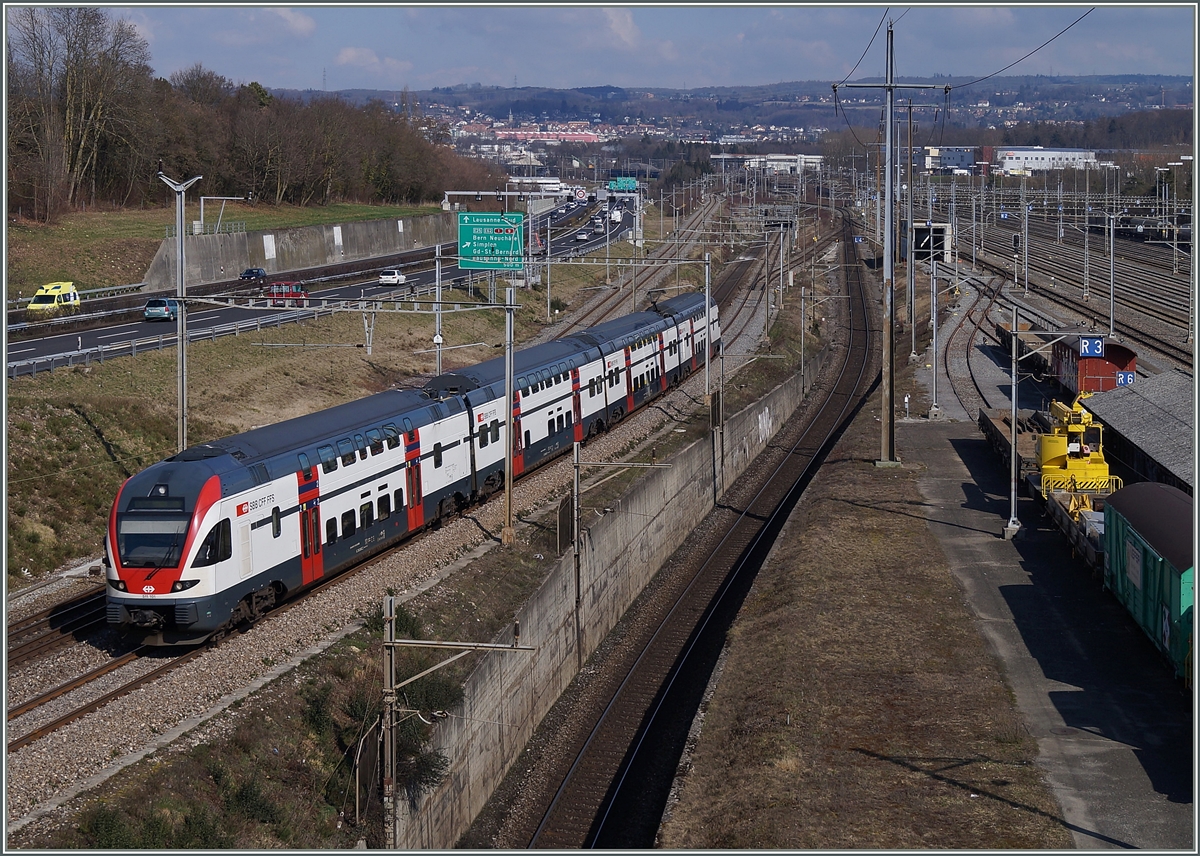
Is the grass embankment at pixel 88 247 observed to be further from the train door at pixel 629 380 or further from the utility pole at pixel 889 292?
the utility pole at pixel 889 292

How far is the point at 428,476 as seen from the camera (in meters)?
29.6

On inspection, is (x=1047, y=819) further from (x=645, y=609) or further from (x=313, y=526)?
(x=645, y=609)

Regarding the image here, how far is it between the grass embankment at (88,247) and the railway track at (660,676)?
31.9m

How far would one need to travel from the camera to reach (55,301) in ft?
165

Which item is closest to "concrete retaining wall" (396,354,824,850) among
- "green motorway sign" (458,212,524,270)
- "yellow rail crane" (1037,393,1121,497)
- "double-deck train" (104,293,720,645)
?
"double-deck train" (104,293,720,645)

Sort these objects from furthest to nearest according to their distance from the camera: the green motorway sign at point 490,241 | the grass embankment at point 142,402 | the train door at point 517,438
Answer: the green motorway sign at point 490,241, the train door at point 517,438, the grass embankment at point 142,402

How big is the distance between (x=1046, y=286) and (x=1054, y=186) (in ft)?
325

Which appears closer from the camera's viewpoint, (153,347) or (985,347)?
(153,347)

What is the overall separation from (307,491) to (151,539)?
389cm

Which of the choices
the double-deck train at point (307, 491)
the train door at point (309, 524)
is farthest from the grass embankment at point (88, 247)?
the train door at point (309, 524)

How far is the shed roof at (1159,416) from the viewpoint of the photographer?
33.8 meters

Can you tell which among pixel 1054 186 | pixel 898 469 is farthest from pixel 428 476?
pixel 1054 186

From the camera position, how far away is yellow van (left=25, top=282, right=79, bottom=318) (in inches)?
1935

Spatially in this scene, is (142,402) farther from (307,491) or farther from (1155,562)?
(1155,562)
